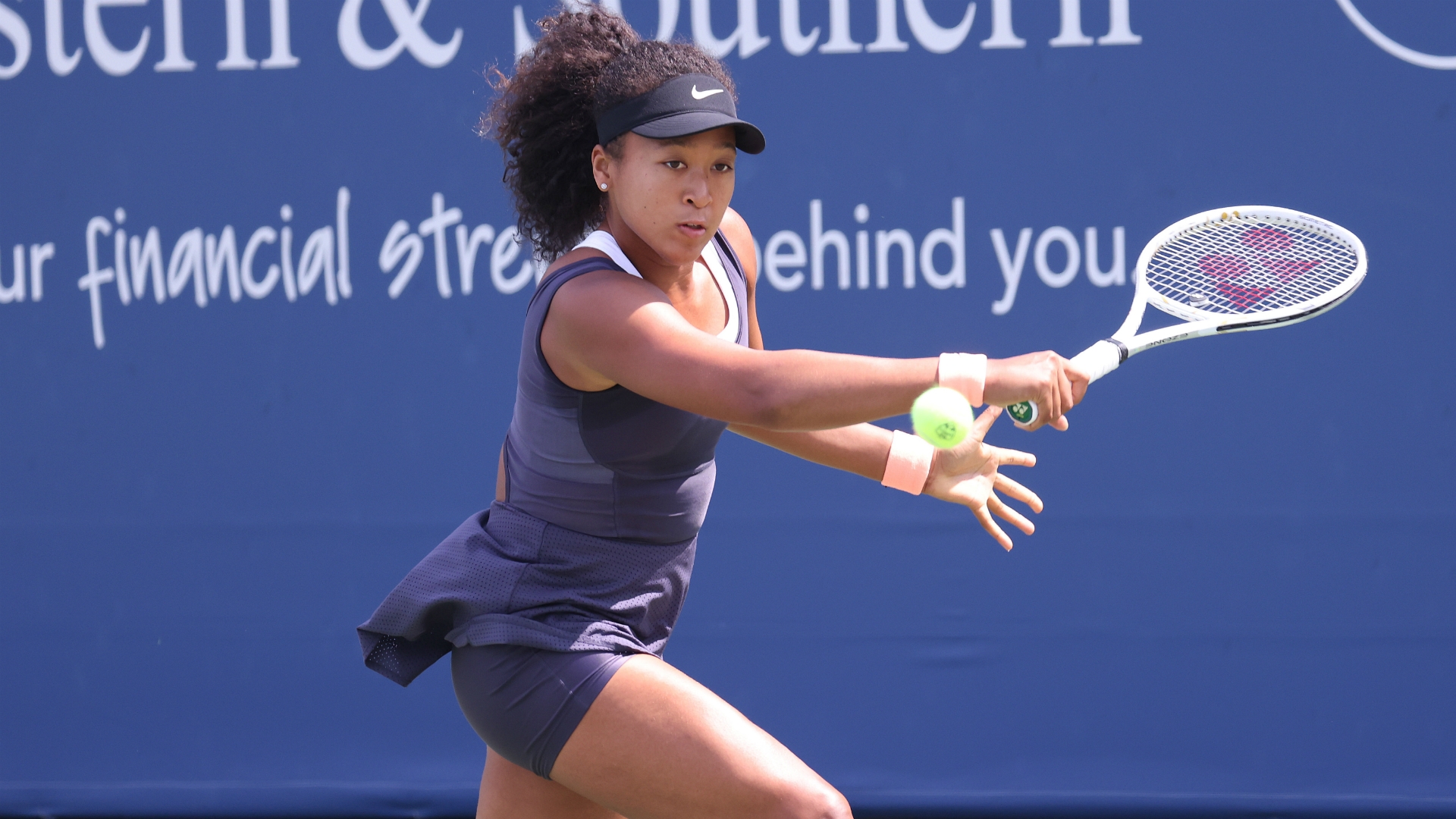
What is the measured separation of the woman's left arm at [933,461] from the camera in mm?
1981

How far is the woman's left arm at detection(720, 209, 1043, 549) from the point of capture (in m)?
1.98

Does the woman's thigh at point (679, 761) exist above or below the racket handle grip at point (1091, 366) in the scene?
below

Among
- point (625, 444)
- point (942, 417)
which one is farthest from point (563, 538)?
point (942, 417)

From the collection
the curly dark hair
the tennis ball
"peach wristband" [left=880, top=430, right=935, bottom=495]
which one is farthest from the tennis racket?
the curly dark hair

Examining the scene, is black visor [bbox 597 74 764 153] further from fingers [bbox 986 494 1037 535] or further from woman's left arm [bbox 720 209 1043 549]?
fingers [bbox 986 494 1037 535]

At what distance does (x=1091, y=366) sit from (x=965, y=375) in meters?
0.25

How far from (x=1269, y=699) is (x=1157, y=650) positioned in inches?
9.7

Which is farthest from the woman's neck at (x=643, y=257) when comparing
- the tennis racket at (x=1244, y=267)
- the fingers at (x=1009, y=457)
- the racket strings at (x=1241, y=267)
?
the racket strings at (x=1241, y=267)

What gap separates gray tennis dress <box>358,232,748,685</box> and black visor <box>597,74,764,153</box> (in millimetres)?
149

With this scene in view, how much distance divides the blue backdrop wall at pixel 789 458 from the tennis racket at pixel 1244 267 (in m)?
0.50

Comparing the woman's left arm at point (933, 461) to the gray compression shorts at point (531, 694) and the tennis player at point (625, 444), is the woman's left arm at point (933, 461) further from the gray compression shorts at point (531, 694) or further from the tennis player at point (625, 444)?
the gray compression shorts at point (531, 694)

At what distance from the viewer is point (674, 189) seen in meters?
1.78

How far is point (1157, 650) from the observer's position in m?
2.89

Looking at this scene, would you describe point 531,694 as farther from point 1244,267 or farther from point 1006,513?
point 1244,267
